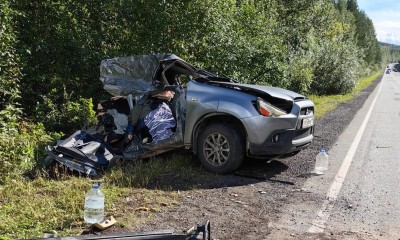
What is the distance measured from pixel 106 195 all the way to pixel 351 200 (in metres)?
2.99

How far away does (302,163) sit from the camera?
7133 mm

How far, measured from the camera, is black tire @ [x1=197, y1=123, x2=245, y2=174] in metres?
5.99

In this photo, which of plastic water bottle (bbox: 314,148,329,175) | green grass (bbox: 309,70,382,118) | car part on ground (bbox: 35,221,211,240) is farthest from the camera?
green grass (bbox: 309,70,382,118)

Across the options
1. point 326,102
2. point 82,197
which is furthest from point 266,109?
point 326,102

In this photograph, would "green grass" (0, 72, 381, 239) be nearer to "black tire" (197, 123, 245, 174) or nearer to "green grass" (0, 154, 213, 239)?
"green grass" (0, 154, 213, 239)

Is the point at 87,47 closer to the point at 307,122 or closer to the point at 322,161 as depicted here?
the point at 307,122

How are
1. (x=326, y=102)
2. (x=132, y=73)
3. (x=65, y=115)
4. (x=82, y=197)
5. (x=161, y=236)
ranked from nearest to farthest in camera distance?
1. (x=161, y=236)
2. (x=82, y=197)
3. (x=132, y=73)
4. (x=65, y=115)
5. (x=326, y=102)

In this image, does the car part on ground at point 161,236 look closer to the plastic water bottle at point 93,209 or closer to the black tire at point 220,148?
the plastic water bottle at point 93,209

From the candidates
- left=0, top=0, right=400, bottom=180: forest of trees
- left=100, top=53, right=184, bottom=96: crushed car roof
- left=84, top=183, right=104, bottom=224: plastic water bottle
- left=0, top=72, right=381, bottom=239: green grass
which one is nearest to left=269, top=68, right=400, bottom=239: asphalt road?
left=0, top=72, right=381, bottom=239: green grass

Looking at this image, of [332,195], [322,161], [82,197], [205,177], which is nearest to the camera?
[82,197]

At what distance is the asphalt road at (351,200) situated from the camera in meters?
4.20

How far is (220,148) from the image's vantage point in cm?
613

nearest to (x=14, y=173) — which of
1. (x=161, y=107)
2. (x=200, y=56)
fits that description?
(x=161, y=107)

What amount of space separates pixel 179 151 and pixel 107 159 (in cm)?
112
